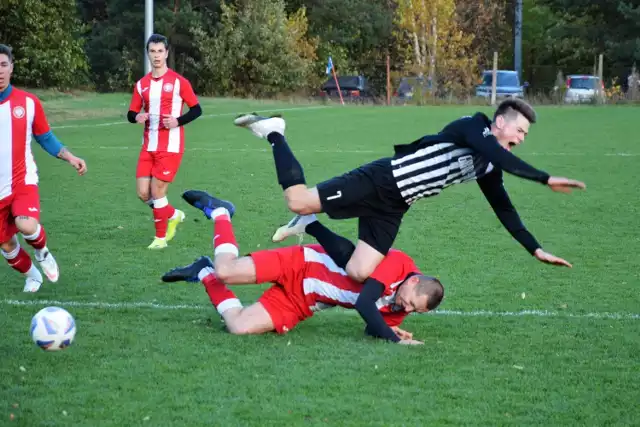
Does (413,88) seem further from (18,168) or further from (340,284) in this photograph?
(340,284)

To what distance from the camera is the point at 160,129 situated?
9.80 meters

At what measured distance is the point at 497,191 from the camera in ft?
21.7

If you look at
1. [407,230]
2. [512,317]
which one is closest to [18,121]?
[512,317]

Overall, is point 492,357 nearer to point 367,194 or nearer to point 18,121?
point 367,194

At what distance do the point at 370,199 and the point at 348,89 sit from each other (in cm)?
4427

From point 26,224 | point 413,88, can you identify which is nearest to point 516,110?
point 26,224

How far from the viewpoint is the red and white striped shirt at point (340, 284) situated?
616 cm

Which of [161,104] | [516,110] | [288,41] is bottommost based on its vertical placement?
[161,104]

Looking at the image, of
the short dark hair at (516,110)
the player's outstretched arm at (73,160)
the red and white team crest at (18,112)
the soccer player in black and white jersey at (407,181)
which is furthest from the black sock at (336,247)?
the red and white team crest at (18,112)

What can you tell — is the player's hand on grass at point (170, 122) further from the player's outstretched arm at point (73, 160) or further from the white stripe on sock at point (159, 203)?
the player's outstretched arm at point (73, 160)

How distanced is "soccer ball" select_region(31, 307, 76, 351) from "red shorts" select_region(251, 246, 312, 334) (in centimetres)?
124

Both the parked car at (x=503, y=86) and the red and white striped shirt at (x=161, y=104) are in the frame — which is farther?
the parked car at (x=503, y=86)

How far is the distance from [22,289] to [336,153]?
1180cm

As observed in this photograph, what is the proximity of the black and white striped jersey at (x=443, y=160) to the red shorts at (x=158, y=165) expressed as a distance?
374 cm
